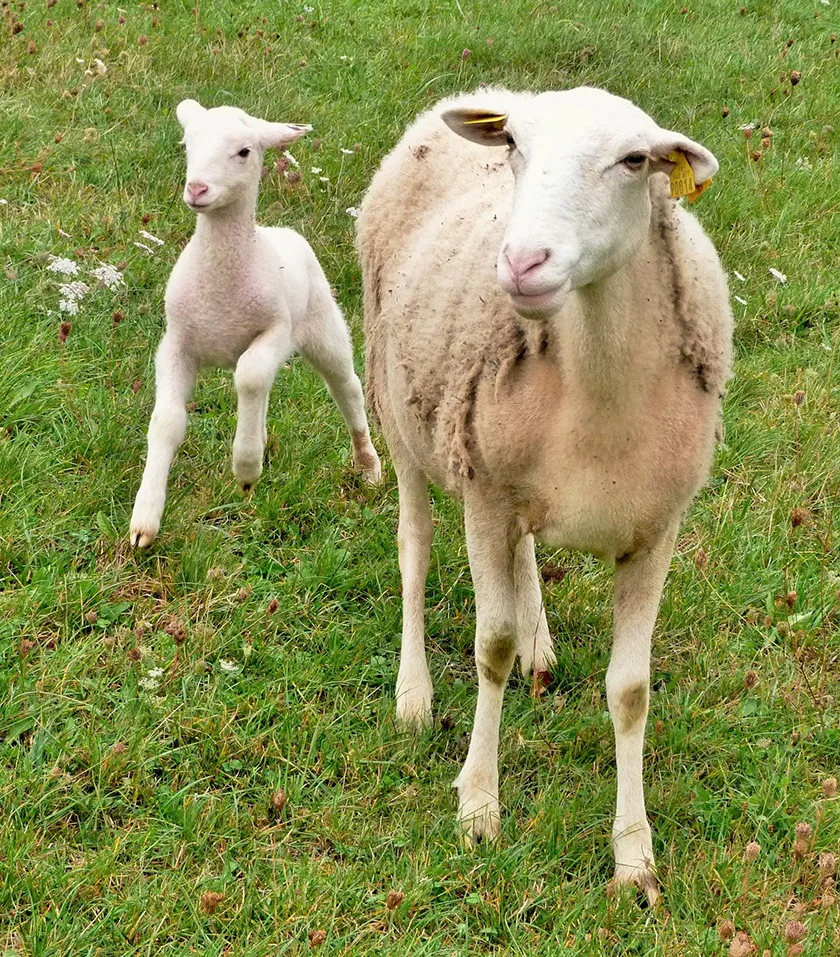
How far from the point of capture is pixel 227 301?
4418 mm

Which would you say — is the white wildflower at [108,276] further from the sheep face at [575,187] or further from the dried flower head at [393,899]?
the dried flower head at [393,899]

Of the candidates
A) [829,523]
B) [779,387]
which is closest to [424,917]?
[829,523]

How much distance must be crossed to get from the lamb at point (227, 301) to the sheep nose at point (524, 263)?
172cm

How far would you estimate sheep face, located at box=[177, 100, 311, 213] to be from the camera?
4113mm

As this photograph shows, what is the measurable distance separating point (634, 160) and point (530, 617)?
1854 millimetres

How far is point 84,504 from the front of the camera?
14.3 ft

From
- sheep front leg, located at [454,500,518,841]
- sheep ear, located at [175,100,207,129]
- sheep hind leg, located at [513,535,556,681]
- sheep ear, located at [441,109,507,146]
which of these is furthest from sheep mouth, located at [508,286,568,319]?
sheep ear, located at [175,100,207,129]

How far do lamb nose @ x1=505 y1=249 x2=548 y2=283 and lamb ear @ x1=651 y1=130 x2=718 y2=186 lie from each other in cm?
42

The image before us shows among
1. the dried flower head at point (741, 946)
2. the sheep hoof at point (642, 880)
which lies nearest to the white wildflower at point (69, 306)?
the sheep hoof at point (642, 880)

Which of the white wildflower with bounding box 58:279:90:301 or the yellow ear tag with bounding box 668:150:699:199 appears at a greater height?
the yellow ear tag with bounding box 668:150:699:199

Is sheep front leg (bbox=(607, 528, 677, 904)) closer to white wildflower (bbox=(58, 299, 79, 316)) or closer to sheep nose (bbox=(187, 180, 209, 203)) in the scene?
sheep nose (bbox=(187, 180, 209, 203))

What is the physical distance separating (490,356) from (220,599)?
1.31 m

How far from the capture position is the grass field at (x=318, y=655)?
3.20 m

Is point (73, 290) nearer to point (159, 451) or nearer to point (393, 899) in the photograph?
point (159, 451)
